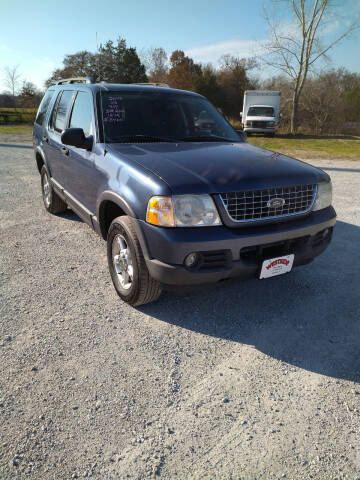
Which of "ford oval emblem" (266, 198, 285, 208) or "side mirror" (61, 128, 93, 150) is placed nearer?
"ford oval emblem" (266, 198, 285, 208)

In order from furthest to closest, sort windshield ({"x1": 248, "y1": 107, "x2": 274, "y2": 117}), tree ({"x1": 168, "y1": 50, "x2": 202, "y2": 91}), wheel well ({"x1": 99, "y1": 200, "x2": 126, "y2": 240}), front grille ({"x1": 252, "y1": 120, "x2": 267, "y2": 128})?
tree ({"x1": 168, "y1": 50, "x2": 202, "y2": 91}) → windshield ({"x1": 248, "y1": 107, "x2": 274, "y2": 117}) → front grille ({"x1": 252, "y1": 120, "x2": 267, "y2": 128}) → wheel well ({"x1": 99, "y1": 200, "x2": 126, "y2": 240})

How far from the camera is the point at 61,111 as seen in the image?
4426mm

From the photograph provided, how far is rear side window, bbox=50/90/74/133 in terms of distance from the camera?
4.22 m

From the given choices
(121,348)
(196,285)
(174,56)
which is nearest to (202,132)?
(196,285)

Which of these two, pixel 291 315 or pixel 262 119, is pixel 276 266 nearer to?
pixel 291 315

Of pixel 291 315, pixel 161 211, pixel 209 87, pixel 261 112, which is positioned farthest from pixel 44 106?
pixel 209 87

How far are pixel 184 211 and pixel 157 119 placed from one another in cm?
167

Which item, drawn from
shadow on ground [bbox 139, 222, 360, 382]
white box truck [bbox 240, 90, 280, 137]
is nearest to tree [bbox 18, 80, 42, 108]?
white box truck [bbox 240, 90, 280, 137]

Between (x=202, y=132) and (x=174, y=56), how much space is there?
5107 cm

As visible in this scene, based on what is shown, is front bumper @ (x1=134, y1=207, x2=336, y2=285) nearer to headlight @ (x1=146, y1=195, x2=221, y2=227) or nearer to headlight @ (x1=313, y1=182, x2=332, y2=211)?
headlight @ (x1=146, y1=195, x2=221, y2=227)

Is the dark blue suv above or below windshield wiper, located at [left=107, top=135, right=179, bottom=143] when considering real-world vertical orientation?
below

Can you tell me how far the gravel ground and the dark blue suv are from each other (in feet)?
1.22

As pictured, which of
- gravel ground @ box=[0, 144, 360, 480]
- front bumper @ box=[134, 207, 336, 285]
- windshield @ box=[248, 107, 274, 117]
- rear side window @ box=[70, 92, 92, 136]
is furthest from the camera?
windshield @ box=[248, 107, 274, 117]

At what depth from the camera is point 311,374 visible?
7.36ft
